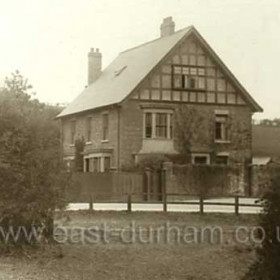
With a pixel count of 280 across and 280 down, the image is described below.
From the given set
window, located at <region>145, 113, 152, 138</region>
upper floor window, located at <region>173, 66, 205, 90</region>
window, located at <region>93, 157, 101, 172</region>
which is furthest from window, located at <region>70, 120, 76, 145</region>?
upper floor window, located at <region>173, 66, 205, 90</region>

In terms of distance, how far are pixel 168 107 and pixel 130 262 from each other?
28.8 metres

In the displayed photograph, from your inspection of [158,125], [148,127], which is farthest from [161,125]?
[148,127]

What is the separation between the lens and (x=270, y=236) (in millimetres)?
11477

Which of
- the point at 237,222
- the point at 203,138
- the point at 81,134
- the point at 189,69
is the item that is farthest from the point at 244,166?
the point at 237,222

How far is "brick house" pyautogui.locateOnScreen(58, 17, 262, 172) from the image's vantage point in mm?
43219

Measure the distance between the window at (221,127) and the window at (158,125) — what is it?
3587mm

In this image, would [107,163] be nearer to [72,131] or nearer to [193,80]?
[72,131]

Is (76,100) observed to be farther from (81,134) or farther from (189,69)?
(189,69)

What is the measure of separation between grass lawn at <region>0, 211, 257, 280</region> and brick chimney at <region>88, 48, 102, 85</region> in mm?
34966

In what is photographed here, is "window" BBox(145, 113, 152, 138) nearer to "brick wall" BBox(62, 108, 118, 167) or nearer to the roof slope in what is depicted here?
"brick wall" BBox(62, 108, 118, 167)

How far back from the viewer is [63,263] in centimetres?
1534

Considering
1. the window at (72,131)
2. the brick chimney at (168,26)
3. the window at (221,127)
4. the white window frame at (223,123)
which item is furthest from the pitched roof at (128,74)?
the window at (221,127)

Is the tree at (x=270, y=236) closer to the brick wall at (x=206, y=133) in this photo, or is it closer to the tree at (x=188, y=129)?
the brick wall at (x=206, y=133)

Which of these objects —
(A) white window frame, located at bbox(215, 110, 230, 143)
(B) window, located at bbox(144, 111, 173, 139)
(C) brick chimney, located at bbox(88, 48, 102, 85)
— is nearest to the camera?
(B) window, located at bbox(144, 111, 173, 139)
